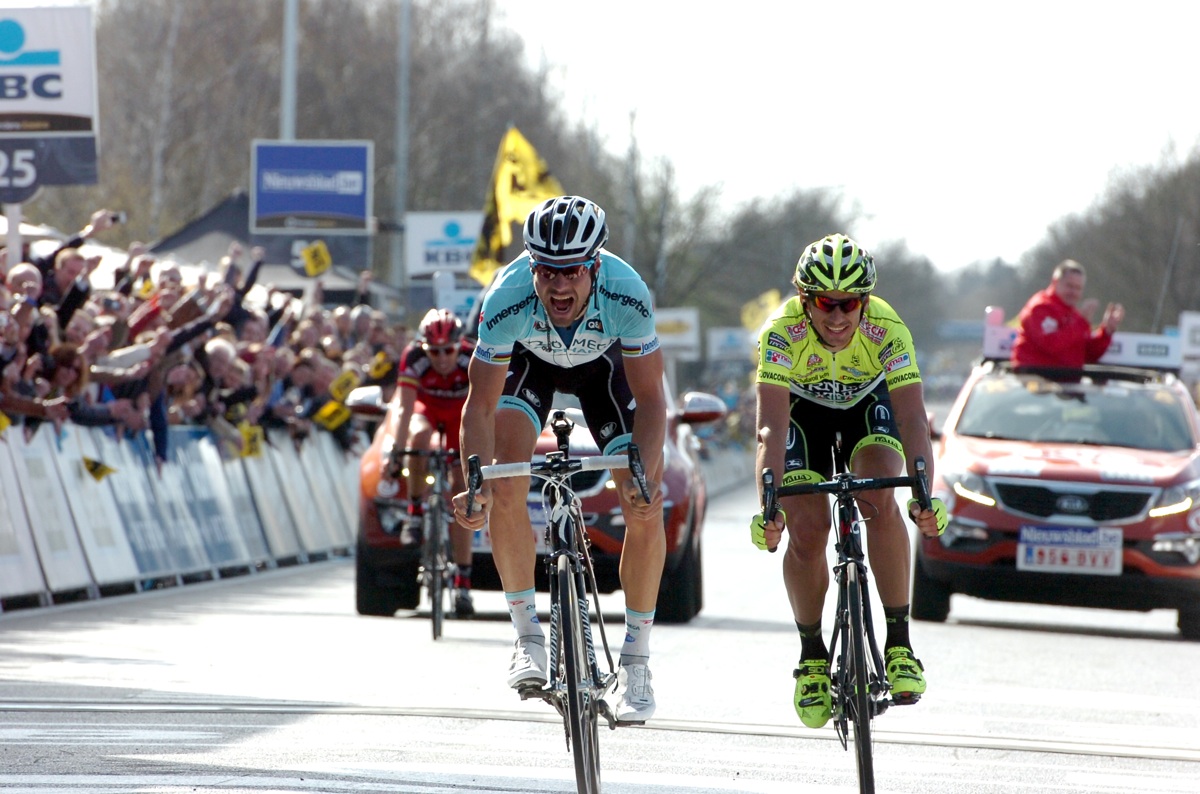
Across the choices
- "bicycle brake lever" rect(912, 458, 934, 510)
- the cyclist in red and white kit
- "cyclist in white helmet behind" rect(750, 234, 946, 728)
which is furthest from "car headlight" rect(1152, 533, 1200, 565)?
"bicycle brake lever" rect(912, 458, 934, 510)

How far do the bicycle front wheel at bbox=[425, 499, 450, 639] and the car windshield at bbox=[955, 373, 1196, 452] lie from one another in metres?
4.30

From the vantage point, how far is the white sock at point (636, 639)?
723cm

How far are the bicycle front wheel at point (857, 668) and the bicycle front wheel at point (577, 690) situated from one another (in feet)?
2.76

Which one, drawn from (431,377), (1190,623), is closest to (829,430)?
(431,377)

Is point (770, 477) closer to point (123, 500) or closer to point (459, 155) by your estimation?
point (123, 500)

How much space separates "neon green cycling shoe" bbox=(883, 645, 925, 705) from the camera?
699cm

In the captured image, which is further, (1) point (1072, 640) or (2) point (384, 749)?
(1) point (1072, 640)

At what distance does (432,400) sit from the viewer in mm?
13008

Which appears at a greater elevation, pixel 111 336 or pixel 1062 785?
pixel 111 336

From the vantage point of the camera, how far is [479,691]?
9.85 m

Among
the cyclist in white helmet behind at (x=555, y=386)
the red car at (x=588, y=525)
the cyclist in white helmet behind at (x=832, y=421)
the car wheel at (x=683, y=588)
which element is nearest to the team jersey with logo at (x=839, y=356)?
the cyclist in white helmet behind at (x=832, y=421)

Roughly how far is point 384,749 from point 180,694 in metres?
2.00

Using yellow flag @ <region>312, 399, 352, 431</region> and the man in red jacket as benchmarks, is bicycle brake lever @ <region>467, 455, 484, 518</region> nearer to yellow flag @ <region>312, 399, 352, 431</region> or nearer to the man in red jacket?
the man in red jacket

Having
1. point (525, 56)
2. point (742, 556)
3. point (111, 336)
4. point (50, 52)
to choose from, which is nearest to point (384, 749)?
point (111, 336)
